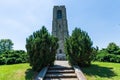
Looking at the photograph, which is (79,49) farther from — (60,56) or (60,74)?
(60,56)

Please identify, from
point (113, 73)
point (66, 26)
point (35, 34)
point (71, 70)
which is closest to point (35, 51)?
point (35, 34)

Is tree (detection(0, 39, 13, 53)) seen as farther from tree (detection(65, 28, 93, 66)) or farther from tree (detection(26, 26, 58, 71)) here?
tree (detection(65, 28, 93, 66))

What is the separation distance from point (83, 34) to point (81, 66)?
2611mm

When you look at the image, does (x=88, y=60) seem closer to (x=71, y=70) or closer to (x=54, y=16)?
(x=71, y=70)

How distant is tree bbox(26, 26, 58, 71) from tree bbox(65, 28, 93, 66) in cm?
133

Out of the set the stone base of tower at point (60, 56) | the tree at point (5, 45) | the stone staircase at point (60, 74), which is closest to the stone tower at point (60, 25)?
the stone base of tower at point (60, 56)

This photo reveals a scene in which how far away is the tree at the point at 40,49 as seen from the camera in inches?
639

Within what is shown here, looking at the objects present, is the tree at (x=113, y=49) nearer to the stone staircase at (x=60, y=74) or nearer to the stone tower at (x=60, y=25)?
the stone tower at (x=60, y=25)

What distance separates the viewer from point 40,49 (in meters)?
16.5

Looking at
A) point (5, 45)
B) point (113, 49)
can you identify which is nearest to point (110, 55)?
point (113, 49)

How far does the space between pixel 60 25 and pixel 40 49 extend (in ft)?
56.5

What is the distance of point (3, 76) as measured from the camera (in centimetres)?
1439

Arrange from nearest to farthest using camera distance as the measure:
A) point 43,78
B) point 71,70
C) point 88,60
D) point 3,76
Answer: point 43,78
point 3,76
point 71,70
point 88,60

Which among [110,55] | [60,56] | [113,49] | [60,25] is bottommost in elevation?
[110,55]
